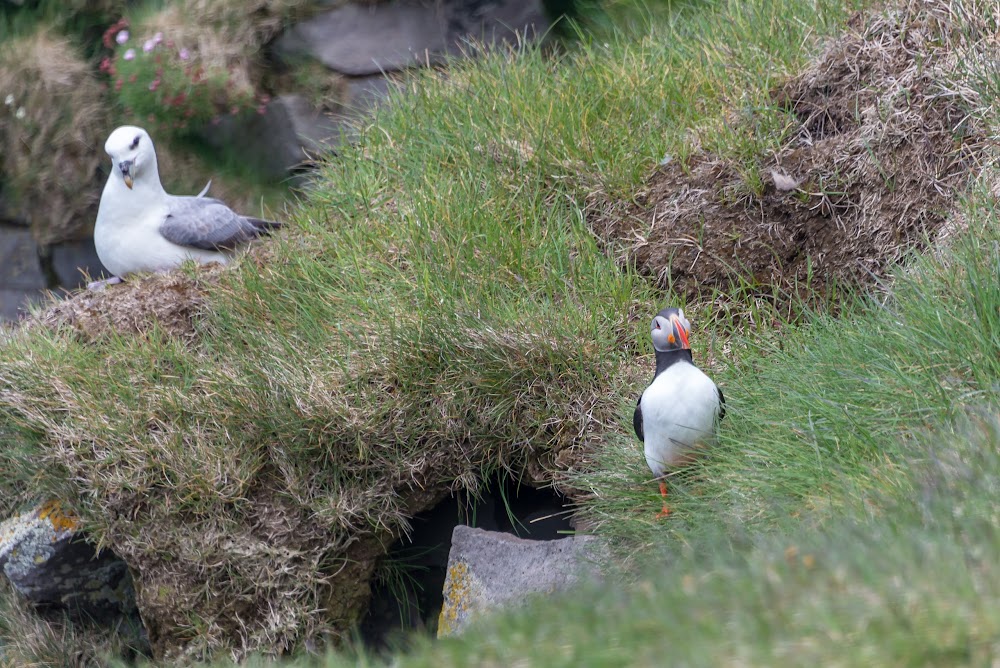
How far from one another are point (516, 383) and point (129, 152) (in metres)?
2.96

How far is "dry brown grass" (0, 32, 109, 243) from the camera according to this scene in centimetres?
820

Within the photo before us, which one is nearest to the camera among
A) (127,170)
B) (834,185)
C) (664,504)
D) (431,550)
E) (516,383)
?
(664,504)

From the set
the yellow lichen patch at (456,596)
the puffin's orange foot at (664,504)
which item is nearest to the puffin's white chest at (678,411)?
the puffin's orange foot at (664,504)

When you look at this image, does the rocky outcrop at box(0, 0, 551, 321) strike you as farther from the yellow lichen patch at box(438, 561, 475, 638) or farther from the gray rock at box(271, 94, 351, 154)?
the yellow lichen patch at box(438, 561, 475, 638)

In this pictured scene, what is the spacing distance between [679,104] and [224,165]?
3.99m

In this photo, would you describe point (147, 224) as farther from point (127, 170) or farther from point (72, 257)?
point (72, 257)

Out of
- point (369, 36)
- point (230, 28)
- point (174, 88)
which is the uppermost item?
point (230, 28)

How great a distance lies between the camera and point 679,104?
5648mm

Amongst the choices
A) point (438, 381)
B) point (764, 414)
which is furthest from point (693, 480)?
point (438, 381)

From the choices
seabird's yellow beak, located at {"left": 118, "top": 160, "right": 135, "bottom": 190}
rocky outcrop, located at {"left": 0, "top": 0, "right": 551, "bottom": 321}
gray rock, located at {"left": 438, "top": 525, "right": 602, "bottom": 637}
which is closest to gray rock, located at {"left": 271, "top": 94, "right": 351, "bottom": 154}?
rocky outcrop, located at {"left": 0, "top": 0, "right": 551, "bottom": 321}

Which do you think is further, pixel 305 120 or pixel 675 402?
pixel 305 120

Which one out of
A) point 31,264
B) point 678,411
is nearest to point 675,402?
point 678,411

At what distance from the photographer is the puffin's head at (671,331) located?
354 centimetres

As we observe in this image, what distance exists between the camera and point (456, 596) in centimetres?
436
